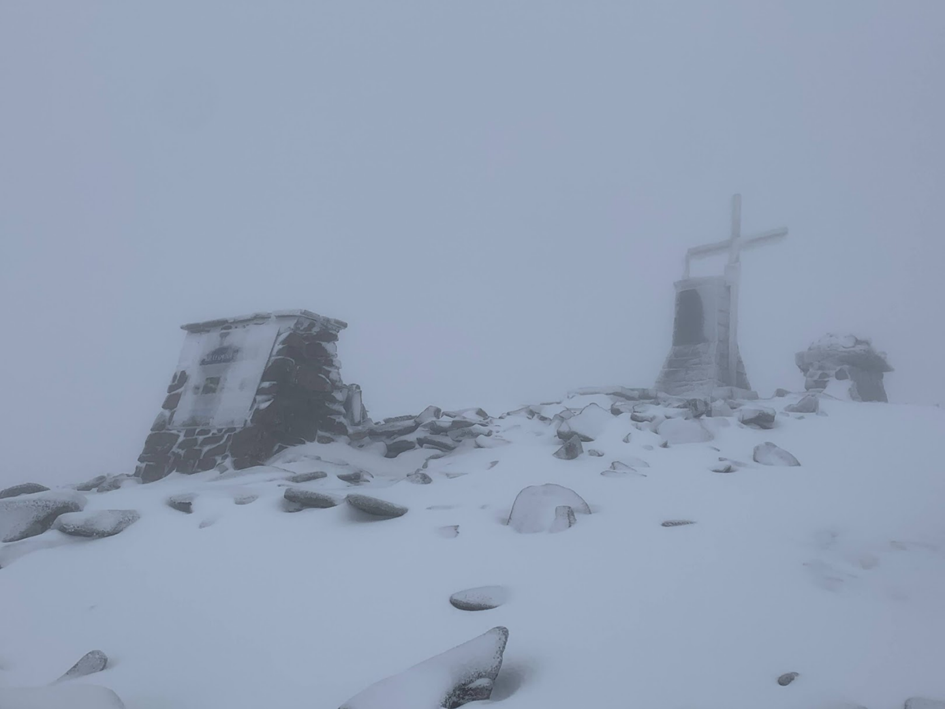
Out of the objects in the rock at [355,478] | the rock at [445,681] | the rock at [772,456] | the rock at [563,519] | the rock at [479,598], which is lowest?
the rock at [445,681]

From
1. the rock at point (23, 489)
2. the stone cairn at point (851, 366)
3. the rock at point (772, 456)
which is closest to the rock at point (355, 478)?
the rock at point (23, 489)

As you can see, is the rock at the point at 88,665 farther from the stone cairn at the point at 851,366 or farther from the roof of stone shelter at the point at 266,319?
the stone cairn at the point at 851,366

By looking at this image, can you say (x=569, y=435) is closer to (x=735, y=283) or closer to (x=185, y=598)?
(x=185, y=598)

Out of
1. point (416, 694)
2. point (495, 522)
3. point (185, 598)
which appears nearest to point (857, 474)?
point (495, 522)

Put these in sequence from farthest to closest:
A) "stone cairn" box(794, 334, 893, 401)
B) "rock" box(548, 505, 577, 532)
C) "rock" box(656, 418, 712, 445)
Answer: "stone cairn" box(794, 334, 893, 401) → "rock" box(656, 418, 712, 445) → "rock" box(548, 505, 577, 532)

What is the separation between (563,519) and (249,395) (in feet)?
11.6

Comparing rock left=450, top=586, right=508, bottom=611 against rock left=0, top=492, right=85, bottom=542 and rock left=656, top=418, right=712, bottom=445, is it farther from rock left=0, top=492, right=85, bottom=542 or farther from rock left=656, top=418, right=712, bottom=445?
rock left=656, top=418, right=712, bottom=445

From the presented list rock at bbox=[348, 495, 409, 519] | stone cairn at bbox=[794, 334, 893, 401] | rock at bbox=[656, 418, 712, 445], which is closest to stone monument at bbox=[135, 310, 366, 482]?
rock at bbox=[348, 495, 409, 519]

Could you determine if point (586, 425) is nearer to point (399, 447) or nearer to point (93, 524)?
point (399, 447)

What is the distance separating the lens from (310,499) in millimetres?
3021

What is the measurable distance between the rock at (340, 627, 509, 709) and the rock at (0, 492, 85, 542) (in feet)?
7.64

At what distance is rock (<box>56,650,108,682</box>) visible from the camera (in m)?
1.84

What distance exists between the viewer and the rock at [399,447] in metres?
5.43

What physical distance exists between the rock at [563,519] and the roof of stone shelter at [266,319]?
3.63 m
